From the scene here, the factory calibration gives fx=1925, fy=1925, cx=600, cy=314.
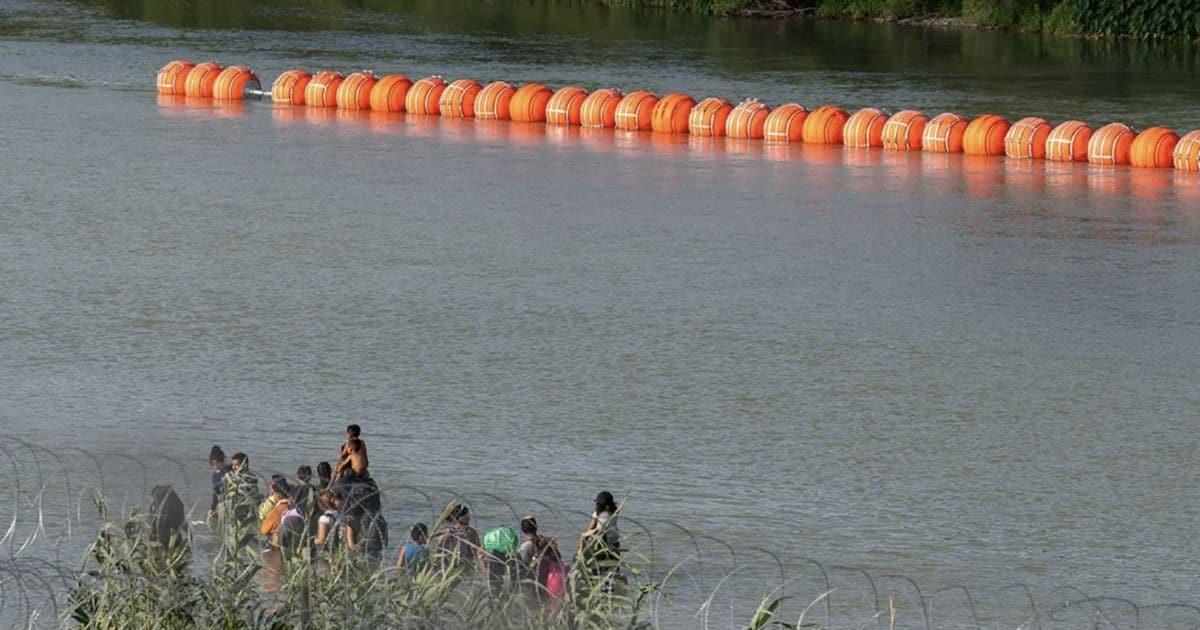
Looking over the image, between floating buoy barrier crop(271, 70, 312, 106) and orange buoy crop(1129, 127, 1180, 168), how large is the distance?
2289 centimetres

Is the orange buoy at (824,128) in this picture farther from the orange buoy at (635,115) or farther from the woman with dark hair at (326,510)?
the woman with dark hair at (326,510)

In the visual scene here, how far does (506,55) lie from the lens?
66938 mm

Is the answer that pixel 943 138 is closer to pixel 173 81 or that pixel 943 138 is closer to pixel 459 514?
pixel 173 81

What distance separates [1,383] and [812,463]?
35.1 feet

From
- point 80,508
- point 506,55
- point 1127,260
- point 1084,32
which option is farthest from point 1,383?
point 1084,32

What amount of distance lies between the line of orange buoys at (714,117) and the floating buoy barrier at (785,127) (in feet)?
0.08

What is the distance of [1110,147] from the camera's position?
43438 mm

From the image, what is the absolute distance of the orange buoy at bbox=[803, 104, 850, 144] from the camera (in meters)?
46.7

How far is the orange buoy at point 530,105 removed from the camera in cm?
5053

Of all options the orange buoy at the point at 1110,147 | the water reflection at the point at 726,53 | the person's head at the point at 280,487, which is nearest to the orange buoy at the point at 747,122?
the water reflection at the point at 726,53

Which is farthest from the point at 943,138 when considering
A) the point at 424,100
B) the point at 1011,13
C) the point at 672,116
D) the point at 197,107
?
the point at 1011,13

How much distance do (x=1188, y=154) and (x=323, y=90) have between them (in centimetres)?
2332

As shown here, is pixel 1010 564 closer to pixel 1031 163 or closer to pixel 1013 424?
pixel 1013 424

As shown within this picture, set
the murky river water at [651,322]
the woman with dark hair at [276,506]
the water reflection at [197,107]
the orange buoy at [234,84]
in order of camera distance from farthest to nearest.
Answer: the orange buoy at [234,84], the water reflection at [197,107], the murky river water at [651,322], the woman with dark hair at [276,506]
